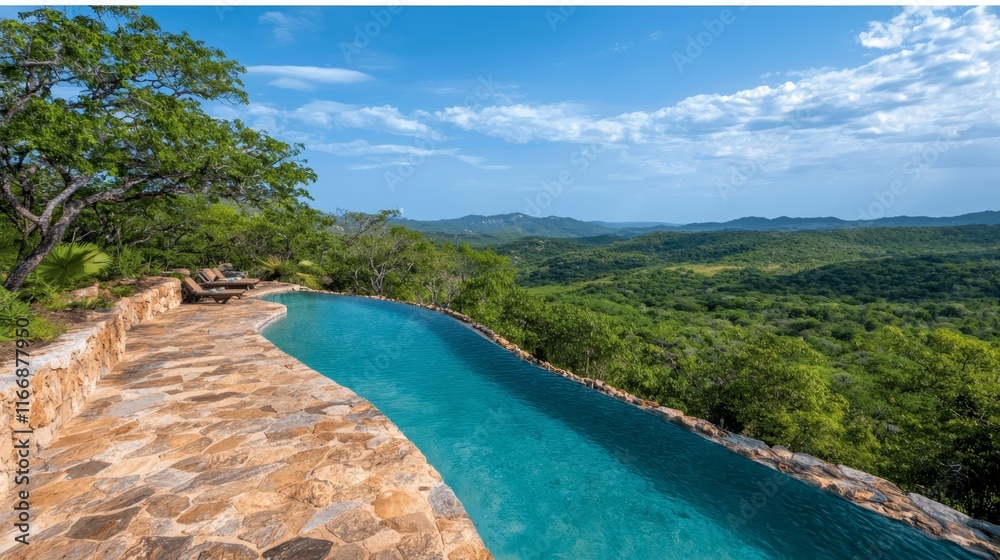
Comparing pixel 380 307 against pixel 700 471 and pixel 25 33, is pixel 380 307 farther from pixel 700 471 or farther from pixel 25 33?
pixel 700 471


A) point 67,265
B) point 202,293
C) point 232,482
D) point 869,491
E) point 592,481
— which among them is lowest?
point 869,491

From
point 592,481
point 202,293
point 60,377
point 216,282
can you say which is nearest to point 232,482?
point 60,377

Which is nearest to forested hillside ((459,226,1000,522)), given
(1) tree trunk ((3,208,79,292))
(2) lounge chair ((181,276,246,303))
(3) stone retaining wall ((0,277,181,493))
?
(2) lounge chair ((181,276,246,303))

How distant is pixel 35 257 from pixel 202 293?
4994mm

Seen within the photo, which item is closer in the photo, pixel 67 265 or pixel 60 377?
pixel 60 377

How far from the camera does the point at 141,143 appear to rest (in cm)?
730

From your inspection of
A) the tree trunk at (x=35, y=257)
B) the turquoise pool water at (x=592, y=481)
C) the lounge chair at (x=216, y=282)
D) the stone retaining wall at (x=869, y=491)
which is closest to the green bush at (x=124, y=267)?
the lounge chair at (x=216, y=282)

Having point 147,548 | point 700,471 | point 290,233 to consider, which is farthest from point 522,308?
point 290,233

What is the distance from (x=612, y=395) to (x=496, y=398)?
2165 millimetres

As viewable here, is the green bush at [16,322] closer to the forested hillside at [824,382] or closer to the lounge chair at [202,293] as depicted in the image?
the lounge chair at [202,293]

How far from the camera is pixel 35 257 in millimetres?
6520

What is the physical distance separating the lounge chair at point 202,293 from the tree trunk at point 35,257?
4.48 metres

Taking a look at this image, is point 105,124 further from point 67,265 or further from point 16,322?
point 16,322

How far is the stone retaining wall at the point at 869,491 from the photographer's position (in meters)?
4.18
